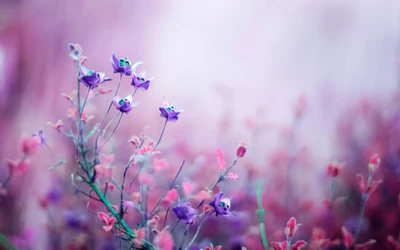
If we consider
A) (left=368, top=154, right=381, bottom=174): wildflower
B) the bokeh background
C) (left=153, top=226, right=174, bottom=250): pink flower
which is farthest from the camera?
the bokeh background

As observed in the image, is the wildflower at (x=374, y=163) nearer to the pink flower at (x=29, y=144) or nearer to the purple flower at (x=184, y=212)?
the purple flower at (x=184, y=212)

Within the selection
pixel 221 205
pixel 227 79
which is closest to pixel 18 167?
pixel 221 205

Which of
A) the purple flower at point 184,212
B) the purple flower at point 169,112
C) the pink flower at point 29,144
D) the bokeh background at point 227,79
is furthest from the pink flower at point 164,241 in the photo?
the bokeh background at point 227,79

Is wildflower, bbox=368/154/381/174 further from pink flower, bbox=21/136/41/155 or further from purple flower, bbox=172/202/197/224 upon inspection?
pink flower, bbox=21/136/41/155

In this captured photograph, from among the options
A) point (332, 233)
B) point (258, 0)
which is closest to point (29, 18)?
point (258, 0)

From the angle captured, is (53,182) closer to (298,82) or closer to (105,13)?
(105,13)

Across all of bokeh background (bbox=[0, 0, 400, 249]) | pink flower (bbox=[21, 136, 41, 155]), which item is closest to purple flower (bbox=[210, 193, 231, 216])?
pink flower (bbox=[21, 136, 41, 155])

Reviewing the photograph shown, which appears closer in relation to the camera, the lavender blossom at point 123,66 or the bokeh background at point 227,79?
the lavender blossom at point 123,66

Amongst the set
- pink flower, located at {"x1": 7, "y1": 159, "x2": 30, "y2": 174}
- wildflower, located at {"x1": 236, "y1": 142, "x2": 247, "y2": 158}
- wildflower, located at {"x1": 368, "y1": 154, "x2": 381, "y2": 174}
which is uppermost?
wildflower, located at {"x1": 236, "y1": 142, "x2": 247, "y2": 158}
